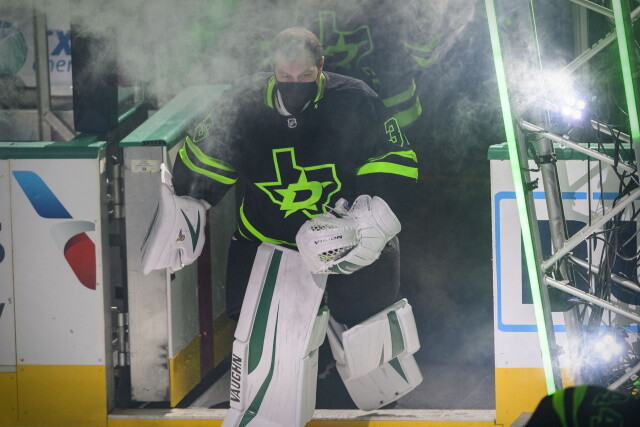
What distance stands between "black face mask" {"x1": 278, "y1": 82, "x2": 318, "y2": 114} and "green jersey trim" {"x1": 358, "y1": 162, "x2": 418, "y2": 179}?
38cm

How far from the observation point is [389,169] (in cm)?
409

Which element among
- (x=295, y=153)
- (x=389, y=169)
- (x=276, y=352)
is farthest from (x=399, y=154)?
(x=276, y=352)

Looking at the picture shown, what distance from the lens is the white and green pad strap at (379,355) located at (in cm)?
438

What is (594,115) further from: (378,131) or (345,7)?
(345,7)

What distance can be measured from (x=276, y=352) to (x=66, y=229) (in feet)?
3.89

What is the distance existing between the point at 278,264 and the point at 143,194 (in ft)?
2.73

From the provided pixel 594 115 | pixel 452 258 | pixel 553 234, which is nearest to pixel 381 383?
pixel 553 234

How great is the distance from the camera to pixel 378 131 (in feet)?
13.8

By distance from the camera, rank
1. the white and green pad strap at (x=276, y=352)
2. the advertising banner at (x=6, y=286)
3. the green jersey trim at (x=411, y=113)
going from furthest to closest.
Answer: the green jersey trim at (x=411, y=113) → the advertising banner at (x=6, y=286) → the white and green pad strap at (x=276, y=352)

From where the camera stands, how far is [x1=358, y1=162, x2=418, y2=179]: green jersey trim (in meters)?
4.09

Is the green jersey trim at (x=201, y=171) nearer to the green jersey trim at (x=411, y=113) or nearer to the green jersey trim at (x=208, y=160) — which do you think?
the green jersey trim at (x=208, y=160)

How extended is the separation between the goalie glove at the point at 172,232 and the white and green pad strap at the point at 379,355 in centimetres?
79

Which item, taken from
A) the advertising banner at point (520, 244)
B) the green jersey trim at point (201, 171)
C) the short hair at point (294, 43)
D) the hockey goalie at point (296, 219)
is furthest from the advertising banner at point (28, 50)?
the advertising banner at point (520, 244)

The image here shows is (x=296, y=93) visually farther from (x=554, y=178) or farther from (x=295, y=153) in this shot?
(x=554, y=178)
